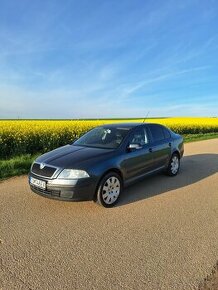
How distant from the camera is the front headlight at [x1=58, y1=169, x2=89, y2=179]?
495cm

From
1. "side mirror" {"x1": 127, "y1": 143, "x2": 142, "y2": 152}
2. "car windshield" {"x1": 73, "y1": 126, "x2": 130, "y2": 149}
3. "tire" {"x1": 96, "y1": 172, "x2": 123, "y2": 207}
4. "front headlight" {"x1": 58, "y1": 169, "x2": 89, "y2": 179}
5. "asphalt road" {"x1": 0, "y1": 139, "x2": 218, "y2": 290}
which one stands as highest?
"car windshield" {"x1": 73, "y1": 126, "x2": 130, "y2": 149}

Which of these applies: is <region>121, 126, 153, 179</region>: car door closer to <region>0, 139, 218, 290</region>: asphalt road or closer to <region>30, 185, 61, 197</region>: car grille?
<region>0, 139, 218, 290</region>: asphalt road

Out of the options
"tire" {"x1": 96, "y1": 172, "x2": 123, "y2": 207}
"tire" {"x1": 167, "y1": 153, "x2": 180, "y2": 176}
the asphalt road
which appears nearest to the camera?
the asphalt road

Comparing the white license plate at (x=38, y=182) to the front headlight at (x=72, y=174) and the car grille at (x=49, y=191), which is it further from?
the front headlight at (x=72, y=174)

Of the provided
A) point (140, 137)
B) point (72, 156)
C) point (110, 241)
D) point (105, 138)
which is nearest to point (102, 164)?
point (72, 156)

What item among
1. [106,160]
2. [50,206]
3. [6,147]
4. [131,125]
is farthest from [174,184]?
[6,147]

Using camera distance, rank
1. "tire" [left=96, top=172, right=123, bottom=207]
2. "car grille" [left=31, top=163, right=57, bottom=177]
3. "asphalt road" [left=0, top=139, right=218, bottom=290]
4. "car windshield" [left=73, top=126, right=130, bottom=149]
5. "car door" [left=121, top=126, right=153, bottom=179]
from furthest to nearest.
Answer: "car windshield" [left=73, top=126, right=130, bottom=149] → "car door" [left=121, top=126, right=153, bottom=179] → "tire" [left=96, top=172, right=123, bottom=207] → "car grille" [left=31, top=163, right=57, bottom=177] → "asphalt road" [left=0, top=139, right=218, bottom=290]

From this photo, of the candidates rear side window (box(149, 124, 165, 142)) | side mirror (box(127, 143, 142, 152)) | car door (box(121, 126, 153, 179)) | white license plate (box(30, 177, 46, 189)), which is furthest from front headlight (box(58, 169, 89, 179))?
rear side window (box(149, 124, 165, 142))

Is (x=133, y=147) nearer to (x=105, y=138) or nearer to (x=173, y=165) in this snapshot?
(x=105, y=138)

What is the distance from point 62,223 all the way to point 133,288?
6.00 ft

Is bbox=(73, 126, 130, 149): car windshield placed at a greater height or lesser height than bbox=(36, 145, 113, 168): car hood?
greater

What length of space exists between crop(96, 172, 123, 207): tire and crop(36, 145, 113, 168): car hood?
44cm

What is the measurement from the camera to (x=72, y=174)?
4965mm

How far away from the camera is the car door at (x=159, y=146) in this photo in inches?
268
